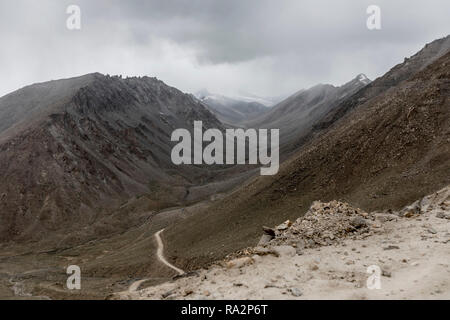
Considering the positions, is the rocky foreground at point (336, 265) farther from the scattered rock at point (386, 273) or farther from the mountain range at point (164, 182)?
the mountain range at point (164, 182)

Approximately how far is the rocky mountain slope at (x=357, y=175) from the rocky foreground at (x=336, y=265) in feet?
65.7

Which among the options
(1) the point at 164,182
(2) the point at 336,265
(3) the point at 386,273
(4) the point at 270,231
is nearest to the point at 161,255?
(4) the point at 270,231

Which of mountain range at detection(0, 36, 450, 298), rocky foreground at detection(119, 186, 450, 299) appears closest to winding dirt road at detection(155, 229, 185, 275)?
mountain range at detection(0, 36, 450, 298)

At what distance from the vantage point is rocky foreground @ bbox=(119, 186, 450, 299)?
43.9 feet

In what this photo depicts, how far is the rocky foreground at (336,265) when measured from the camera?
43.9 feet

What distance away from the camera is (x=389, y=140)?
5088 cm

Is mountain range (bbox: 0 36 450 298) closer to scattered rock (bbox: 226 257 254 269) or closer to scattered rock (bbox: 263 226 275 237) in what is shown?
scattered rock (bbox: 263 226 275 237)

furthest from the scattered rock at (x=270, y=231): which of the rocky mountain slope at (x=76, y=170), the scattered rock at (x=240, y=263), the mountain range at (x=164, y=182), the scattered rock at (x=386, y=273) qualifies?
the rocky mountain slope at (x=76, y=170)

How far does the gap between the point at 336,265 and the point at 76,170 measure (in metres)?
119

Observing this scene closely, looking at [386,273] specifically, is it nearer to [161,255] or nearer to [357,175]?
[357,175]

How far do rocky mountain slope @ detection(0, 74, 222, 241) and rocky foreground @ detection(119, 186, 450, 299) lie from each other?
283ft

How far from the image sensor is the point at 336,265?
624 inches
